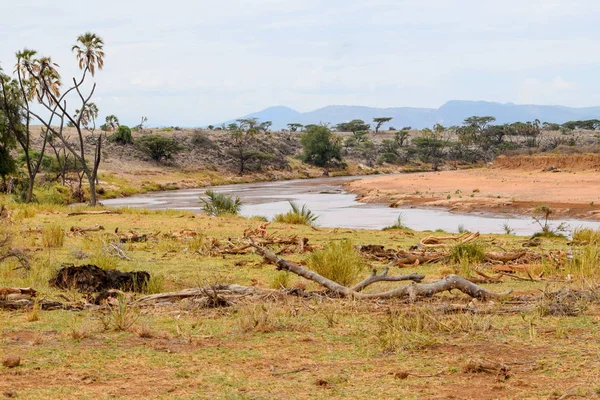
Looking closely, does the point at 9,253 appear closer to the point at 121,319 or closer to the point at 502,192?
the point at 121,319

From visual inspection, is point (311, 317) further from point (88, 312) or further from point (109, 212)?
point (109, 212)

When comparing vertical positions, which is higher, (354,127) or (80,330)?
(354,127)

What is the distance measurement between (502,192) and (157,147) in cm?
4468

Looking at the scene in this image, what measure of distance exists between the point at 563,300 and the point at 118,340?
4719 mm

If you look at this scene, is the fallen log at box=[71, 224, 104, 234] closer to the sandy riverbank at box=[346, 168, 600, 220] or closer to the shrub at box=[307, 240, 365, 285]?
the shrub at box=[307, 240, 365, 285]

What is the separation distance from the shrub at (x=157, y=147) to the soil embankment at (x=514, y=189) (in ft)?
84.4

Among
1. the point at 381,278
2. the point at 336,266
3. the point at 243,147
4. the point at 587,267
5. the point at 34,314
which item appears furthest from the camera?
the point at 243,147

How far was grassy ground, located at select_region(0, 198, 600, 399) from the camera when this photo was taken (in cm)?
523

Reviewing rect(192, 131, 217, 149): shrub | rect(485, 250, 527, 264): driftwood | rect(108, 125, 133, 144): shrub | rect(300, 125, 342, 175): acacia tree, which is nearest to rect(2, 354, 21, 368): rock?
rect(485, 250, 527, 264): driftwood

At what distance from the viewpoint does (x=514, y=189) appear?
47.3 meters

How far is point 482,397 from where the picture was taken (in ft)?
16.2

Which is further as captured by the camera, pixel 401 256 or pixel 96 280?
pixel 401 256

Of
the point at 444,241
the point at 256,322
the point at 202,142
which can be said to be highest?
the point at 202,142

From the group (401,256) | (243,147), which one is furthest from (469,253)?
(243,147)
